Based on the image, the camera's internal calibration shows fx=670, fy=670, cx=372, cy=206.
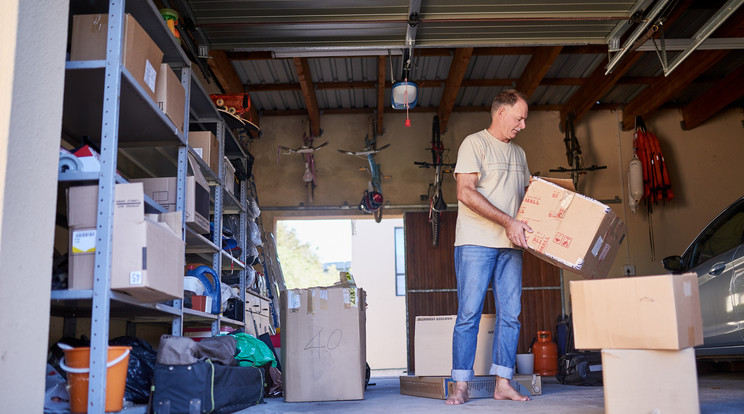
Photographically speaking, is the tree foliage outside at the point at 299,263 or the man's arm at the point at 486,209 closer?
the man's arm at the point at 486,209

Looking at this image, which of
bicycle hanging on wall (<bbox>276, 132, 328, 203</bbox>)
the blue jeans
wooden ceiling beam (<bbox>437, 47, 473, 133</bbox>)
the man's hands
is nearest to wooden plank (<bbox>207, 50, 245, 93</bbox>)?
bicycle hanging on wall (<bbox>276, 132, 328, 203</bbox>)

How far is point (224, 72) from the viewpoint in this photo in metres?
6.78

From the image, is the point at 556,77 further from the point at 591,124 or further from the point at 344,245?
the point at 344,245

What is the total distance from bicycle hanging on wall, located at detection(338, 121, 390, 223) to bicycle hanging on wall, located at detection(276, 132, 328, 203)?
Answer: 422mm

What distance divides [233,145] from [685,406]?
453 cm

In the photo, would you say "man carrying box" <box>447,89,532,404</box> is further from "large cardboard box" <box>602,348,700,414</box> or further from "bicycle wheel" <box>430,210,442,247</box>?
"bicycle wheel" <box>430,210,442,247</box>

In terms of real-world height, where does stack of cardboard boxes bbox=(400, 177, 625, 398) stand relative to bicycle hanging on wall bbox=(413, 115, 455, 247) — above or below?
below

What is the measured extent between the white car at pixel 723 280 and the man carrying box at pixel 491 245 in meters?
1.54

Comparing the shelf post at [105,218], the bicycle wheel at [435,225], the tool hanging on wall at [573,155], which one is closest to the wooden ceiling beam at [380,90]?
the bicycle wheel at [435,225]

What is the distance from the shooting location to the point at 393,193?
852cm

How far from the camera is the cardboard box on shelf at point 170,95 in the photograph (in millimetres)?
3531

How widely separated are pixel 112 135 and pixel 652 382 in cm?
227

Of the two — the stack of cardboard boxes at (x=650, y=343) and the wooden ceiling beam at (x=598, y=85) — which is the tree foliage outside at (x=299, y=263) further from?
the stack of cardboard boxes at (x=650, y=343)

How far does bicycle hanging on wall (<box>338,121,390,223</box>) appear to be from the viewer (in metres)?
8.08
